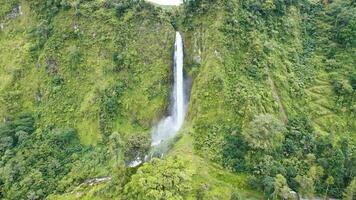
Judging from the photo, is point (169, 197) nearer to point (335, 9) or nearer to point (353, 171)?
point (353, 171)

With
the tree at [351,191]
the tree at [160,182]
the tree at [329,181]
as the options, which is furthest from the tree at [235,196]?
the tree at [351,191]

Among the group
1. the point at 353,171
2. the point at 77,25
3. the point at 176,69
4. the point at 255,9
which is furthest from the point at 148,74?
the point at 353,171

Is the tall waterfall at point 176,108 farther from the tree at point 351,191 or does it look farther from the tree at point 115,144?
the tree at point 351,191

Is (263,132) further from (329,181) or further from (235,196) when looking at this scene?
(329,181)

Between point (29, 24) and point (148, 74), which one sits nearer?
point (148, 74)

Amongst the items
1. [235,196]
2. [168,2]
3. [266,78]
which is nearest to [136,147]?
[235,196]

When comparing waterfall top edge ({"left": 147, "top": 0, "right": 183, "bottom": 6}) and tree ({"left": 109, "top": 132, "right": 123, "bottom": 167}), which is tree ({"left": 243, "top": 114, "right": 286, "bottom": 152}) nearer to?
tree ({"left": 109, "top": 132, "right": 123, "bottom": 167})

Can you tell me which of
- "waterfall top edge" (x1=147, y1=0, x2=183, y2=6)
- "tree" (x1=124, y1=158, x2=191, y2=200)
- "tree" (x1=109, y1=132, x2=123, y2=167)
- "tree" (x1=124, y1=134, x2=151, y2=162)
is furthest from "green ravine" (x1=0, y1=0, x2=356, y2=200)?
"tree" (x1=124, y1=158, x2=191, y2=200)
